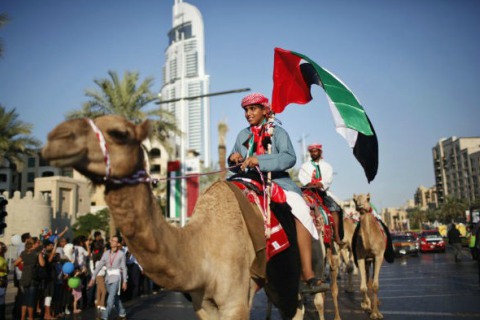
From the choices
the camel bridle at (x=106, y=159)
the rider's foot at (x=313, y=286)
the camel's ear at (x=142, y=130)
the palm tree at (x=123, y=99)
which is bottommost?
the rider's foot at (x=313, y=286)

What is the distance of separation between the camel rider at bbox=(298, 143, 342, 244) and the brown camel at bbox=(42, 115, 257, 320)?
16.3ft

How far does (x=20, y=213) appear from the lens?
147ft

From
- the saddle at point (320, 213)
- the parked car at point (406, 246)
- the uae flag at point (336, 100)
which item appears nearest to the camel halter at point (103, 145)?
the uae flag at point (336, 100)

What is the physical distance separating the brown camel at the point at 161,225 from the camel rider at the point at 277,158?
67 centimetres

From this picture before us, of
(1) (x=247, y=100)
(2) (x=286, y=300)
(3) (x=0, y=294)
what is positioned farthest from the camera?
(3) (x=0, y=294)

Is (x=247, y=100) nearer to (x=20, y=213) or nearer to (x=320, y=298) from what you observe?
(x=320, y=298)

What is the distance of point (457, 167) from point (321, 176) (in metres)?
150

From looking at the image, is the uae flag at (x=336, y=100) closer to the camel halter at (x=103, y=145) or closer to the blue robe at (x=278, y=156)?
the blue robe at (x=278, y=156)

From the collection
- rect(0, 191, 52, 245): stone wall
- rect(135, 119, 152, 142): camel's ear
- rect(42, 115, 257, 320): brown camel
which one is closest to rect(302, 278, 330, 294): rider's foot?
rect(42, 115, 257, 320): brown camel

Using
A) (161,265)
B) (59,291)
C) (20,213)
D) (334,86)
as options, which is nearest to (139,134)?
(161,265)

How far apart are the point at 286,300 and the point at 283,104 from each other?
3.12 metres

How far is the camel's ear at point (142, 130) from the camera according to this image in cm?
306

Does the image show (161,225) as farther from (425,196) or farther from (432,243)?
(425,196)

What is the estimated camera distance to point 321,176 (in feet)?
29.5
